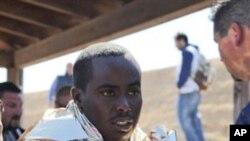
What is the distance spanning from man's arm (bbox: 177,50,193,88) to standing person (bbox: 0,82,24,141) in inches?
140

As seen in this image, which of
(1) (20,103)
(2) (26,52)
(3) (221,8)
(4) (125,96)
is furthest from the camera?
(2) (26,52)

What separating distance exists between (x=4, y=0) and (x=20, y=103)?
93 cm

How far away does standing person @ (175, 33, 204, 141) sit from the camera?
29.4 ft

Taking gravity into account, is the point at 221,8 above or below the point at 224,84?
below

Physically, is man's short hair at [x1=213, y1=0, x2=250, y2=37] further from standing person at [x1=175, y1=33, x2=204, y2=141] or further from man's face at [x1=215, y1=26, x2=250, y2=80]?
standing person at [x1=175, y1=33, x2=204, y2=141]

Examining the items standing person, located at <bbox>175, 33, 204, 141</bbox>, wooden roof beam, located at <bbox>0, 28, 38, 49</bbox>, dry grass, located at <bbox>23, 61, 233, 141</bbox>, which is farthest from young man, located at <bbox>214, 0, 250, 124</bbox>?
dry grass, located at <bbox>23, 61, 233, 141</bbox>

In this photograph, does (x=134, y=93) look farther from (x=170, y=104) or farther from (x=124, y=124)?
(x=170, y=104)

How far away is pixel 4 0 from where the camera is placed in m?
6.06

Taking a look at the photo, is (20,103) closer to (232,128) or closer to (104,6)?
(104,6)

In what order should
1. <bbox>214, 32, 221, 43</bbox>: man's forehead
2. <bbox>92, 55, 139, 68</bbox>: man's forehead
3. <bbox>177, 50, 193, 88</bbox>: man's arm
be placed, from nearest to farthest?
<bbox>214, 32, 221, 43</bbox>: man's forehead → <bbox>92, 55, 139, 68</bbox>: man's forehead → <bbox>177, 50, 193, 88</bbox>: man's arm

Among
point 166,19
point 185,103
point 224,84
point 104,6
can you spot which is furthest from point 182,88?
point 224,84

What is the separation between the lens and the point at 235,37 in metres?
2.08

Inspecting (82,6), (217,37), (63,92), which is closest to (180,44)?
(82,6)

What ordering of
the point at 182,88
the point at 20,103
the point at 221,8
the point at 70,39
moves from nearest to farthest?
1. the point at 221,8
2. the point at 20,103
3. the point at 70,39
4. the point at 182,88
